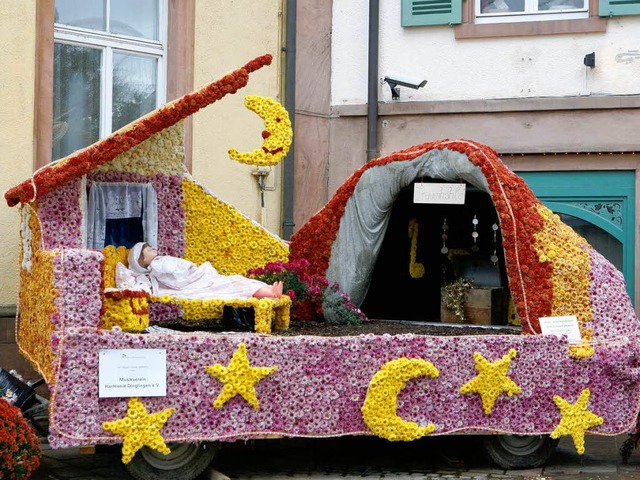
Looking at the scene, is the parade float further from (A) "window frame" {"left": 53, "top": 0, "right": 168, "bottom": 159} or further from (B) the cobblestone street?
(A) "window frame" {"left": 53, "top": 0, "right": 168, "bottom": 159}

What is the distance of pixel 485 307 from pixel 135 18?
4.37 meters

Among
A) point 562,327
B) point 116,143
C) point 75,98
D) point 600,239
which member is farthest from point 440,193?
point 75,98

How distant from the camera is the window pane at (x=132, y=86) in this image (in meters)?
10.4

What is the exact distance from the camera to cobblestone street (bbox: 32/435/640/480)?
301 inches

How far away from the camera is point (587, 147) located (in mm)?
10742

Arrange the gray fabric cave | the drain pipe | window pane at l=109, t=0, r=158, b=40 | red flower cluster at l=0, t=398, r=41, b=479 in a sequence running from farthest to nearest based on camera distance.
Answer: the drain pipe
window pane at l=109, t=0, r=158, b=40
the gray fabric cave
red flower cluster at l=0, t=398, r=41, b=479

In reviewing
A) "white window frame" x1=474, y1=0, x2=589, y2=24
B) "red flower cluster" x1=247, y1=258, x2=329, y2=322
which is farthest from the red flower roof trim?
"white window frame" x1=474, y1=0, x2=589, y2=24

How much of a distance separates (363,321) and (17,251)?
3.09 meters

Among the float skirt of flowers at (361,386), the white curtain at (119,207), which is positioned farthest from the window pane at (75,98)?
the float skirt of flowers at (361,386)

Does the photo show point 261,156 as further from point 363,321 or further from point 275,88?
point 275,88

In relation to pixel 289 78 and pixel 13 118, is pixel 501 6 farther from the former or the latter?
pixel 13 118

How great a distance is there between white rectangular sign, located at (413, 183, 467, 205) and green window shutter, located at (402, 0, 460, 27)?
3.14 m

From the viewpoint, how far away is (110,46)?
10297 mm

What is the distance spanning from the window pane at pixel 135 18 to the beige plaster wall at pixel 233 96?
439mm
